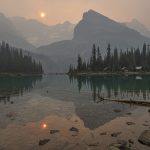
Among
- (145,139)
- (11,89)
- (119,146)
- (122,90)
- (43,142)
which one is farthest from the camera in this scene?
(11,89)

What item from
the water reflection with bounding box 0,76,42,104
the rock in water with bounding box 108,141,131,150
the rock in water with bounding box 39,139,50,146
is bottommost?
the rock in water with bounding box 39,139,50,146

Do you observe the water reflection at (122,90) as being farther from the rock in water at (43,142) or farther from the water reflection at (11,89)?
the rock in water at (43,142)

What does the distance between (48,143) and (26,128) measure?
7.56 meters

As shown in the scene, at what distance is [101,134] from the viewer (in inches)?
1204

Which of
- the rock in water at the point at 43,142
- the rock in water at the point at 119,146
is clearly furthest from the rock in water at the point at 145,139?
the rock in water at the point at 43,142

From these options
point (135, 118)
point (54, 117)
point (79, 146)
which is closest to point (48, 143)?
point (79, 146)

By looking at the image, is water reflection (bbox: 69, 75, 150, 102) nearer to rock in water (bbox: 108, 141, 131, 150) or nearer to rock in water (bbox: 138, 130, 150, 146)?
rock in water (bbox: 138, 130, 150, 146)

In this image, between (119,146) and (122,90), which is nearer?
(119,146)

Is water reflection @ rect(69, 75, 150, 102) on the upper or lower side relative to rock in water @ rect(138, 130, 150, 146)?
upper

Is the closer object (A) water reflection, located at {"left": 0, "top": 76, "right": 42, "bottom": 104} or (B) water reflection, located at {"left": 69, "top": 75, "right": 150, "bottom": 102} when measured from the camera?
(B) water reflection, located at {"left": 69, "top": 75, "right": 150, "bottom": 102}

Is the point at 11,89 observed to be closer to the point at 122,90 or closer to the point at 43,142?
the point at 122,90

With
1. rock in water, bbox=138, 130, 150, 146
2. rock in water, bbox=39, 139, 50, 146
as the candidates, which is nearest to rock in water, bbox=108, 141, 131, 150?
rock in water, bbox=138, 130, 150, 146

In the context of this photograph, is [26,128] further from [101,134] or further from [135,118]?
[135,118]

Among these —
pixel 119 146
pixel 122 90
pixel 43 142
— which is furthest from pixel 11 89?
pixel 119 146
